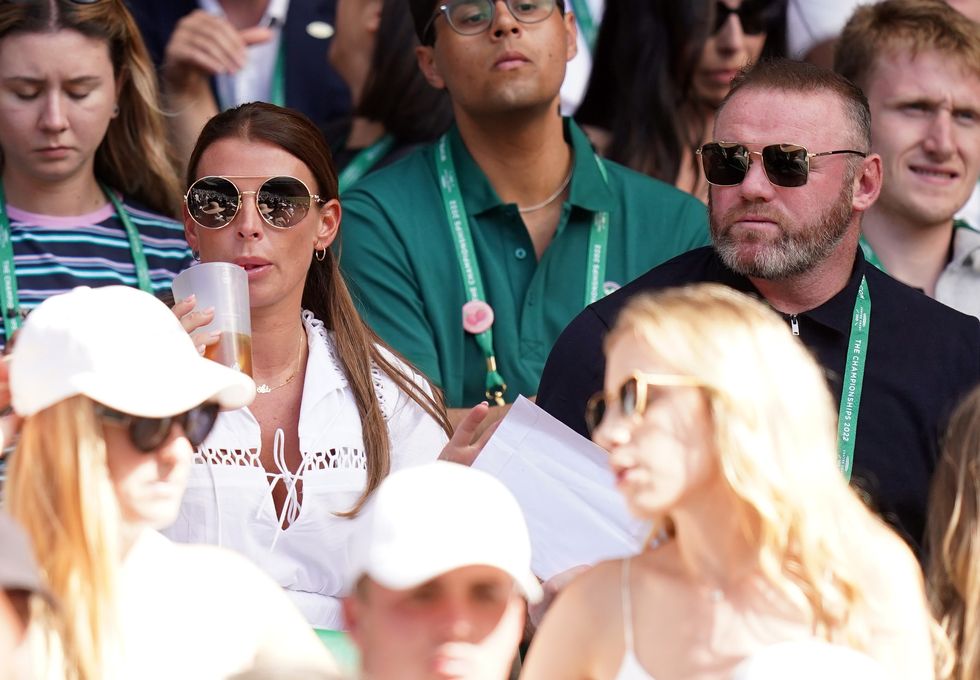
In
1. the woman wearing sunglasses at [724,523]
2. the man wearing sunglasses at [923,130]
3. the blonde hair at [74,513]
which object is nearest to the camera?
the blonde hair at [74,513]

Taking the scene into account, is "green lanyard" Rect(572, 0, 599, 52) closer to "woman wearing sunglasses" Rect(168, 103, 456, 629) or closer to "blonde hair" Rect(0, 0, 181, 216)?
"blonde hair" Rect(0, 0, 181, 216)

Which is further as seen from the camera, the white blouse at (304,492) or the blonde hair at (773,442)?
the white blouse at (304,492)

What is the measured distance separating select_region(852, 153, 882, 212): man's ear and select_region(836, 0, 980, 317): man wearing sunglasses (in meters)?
0.80

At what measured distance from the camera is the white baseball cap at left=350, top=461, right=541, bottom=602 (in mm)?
2332

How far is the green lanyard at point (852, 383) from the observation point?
3.78m

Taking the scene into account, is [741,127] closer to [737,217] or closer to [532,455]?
[737,217]

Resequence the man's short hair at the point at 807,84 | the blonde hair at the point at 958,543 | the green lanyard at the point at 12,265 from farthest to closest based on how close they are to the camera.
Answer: the green lanyard at the point at 12,265 → the man's short hair at the point at 807,84 → the blonde hair at the point at 958,543

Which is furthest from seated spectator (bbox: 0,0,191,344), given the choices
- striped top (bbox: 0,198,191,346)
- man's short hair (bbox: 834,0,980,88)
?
man's short hair (bbox: 834,0,980,88)

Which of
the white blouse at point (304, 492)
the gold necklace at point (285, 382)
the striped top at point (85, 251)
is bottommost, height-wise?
the white blouse at point (304, 492)

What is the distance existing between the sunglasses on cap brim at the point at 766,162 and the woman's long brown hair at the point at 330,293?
86 cm

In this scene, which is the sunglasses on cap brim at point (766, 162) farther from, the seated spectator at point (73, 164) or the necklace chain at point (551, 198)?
the seated spectator at point (73, 164)

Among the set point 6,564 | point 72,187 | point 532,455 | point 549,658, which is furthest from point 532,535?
point 72,187

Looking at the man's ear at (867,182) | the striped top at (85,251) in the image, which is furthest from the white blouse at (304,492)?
the man's ear at (867,182)

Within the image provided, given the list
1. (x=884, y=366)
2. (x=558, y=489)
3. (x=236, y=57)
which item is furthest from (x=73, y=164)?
(x=884, y=366)
